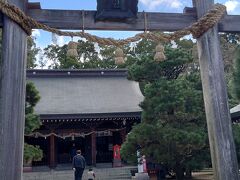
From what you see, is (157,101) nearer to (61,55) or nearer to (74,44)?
(74,44)

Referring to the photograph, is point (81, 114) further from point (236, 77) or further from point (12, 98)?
point (12, 98)

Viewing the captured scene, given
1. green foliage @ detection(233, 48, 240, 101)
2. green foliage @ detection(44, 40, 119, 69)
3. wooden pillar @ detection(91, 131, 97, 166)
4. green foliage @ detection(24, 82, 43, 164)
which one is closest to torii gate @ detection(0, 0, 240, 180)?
green foliage @ detection(233, 48, 240, 101)

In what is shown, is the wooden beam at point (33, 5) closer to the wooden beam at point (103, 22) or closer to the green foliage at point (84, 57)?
the wooden beam at point (103, 22)

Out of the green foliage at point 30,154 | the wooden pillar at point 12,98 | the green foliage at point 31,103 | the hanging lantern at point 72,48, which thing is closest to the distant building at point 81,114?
the green foliage at point 31,103

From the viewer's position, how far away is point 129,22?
4020 millimetres

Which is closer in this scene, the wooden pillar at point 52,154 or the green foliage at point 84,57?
the wooden pillar at point 52,154

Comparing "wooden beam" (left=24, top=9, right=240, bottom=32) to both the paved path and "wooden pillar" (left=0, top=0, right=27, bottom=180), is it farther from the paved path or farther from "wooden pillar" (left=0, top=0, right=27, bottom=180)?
the paved path

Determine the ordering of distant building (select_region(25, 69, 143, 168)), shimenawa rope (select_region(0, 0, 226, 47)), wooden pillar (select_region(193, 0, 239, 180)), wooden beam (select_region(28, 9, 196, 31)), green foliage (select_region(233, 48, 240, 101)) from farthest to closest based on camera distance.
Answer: distant building (select_region(25, 69, 143, 168)) < green foliage (select_region(233, 48, 240, 101)) < wooden beam (select_region(28, 9, 196, 31)) < wooden pillar (select_region(193, 0, 239, 180)) < shimenawa rope (select_region(0, 0, 226, 47))

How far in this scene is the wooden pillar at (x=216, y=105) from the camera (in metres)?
3.72

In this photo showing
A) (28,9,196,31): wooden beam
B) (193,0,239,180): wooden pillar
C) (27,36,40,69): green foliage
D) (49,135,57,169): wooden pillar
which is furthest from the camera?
(27,36,40,69): green foliage

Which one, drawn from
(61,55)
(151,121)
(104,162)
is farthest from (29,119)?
(61,55)

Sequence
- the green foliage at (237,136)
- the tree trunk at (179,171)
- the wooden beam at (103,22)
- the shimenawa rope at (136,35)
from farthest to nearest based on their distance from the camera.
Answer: the tree trunk at (179,171) → the green foliage at (237,136) → the wooden beam at (103,22) → the shimenawa rope at (136,35)

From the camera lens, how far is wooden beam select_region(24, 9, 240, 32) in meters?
3.88

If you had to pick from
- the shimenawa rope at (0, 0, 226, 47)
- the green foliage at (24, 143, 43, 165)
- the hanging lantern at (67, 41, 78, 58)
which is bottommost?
the green foliage at (24, 143, 43, 165)
